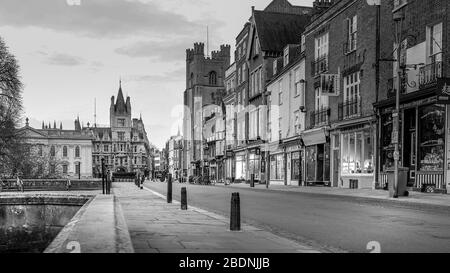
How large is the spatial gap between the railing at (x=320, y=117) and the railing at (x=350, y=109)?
211 cm

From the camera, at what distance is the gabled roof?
55.4 m

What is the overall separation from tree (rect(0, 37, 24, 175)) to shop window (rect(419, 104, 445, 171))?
3494 centimetres

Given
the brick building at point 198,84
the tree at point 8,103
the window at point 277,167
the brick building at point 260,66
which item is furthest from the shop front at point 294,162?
the brick building at point 198,84

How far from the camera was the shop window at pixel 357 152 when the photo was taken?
98.1ft

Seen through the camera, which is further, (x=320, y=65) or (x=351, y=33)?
(x=320, y=65)

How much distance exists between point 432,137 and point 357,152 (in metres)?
8.01

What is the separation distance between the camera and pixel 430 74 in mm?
23641

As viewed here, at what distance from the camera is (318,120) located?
125ft

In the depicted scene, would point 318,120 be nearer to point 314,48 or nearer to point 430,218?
point 314,48

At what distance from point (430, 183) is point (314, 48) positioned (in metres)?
18.0

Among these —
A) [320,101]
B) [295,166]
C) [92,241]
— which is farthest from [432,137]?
[295,166]

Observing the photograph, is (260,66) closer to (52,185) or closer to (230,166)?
(230,166)

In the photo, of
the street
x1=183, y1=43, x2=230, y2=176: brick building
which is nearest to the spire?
x1=183, y1=43, x2=230, y2=176: brick building

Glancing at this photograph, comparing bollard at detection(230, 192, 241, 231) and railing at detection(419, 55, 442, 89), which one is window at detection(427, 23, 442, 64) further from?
bollard at detection(230, 192, 241, 231)
